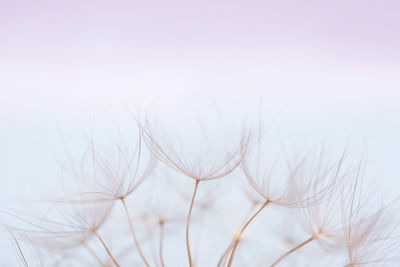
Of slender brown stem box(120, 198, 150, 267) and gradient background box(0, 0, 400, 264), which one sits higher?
gradient background box(0, 0, 400, 264)

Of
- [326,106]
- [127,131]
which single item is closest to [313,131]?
[326,106]

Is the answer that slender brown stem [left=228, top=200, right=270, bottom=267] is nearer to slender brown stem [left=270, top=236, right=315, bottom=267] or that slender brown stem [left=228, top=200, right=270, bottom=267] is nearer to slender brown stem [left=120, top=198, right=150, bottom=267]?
slender brown stem [left=270, top=236, right=315, bottom=267]

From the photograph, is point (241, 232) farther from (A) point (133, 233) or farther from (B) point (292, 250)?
(A) point (133, 233)

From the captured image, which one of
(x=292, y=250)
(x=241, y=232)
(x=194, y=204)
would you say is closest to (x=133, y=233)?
(x=194, y=204)

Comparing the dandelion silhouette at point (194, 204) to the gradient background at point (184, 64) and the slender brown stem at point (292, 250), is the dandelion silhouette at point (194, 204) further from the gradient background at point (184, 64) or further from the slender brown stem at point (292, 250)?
the gradient background at point (184, 64)

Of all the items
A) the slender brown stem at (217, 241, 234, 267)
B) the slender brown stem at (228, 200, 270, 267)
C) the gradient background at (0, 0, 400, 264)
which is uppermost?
the gradient background at (0, 0, 400, 264)

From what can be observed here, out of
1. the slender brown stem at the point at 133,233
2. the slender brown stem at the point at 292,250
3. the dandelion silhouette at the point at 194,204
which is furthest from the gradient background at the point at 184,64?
the slender brown stem at the point at 292,250

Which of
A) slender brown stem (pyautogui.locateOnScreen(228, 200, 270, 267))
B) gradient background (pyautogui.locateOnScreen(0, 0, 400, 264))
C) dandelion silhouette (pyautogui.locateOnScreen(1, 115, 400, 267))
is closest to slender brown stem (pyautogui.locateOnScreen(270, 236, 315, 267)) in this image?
dandelion silhouette (pyautogui.locateOnScreen(1, 115, 400, 267))

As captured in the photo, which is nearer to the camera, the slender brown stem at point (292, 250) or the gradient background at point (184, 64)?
the slender brown stem at point (292, 250)
